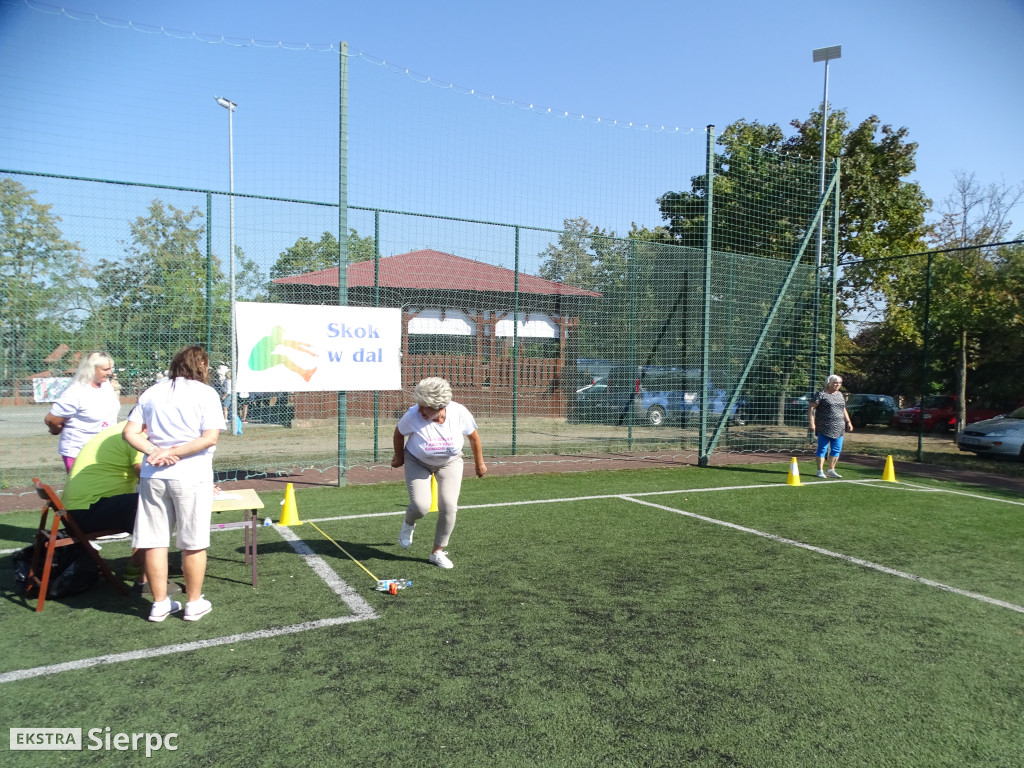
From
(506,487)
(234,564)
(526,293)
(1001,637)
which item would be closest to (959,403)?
(526,293)

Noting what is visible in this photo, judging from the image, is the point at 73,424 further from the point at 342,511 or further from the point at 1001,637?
the point at 1001,637

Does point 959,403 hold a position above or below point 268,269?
below

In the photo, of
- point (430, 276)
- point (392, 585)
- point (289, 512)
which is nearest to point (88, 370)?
point (289, 512)

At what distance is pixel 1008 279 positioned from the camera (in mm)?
17844

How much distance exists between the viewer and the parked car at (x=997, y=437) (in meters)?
14.9

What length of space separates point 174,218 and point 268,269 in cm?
127

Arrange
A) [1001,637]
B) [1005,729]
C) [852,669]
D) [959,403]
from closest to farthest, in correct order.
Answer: [1005,729] < [852,669] < [1001,637] < [959,403]

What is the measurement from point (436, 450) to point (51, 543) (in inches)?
105

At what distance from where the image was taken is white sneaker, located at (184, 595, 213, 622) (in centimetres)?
445

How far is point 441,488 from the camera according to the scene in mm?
5609

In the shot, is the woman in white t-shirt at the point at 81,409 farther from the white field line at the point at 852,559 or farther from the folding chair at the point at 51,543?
the white field line at the point at 852,559

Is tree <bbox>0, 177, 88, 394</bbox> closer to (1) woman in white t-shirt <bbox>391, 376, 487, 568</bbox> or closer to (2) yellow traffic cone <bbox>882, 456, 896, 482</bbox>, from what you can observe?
(1) woman in white t-shirt <bbox>391, 376, 487, 568</bbox>

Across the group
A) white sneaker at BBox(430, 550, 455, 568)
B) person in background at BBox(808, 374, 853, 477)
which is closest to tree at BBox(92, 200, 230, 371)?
white sneaker at BBox(430, 550, 455, 568)

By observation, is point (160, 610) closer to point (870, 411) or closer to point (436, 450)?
point (436, 450)
